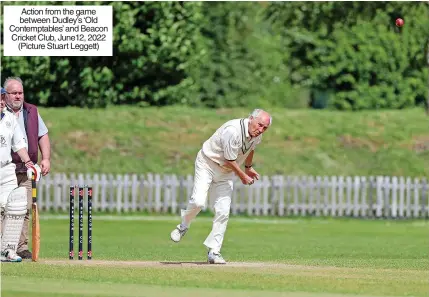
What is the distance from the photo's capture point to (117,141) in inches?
1428

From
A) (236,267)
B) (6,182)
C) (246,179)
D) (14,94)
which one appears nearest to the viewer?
(6,182)

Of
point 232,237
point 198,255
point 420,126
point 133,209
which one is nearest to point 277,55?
point 420,126

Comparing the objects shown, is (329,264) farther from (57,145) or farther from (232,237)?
(57,145)

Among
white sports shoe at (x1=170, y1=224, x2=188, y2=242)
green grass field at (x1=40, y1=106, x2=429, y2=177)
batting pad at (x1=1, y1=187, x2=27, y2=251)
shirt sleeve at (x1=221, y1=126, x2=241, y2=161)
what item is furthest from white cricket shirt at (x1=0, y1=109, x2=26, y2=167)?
green grass field at (x1=40, y1=106, x2=429, y2=177)

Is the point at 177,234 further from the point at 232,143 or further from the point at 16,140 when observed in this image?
the point at 16,140

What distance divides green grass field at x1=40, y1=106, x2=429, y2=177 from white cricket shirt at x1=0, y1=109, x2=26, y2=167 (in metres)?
19.4

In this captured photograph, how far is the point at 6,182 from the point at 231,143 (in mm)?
2720

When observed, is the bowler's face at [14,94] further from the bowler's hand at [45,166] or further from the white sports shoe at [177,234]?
the white sports shoe at [177,234]

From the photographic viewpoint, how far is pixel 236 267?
52.4ft

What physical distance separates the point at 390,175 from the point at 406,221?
2.58 m
